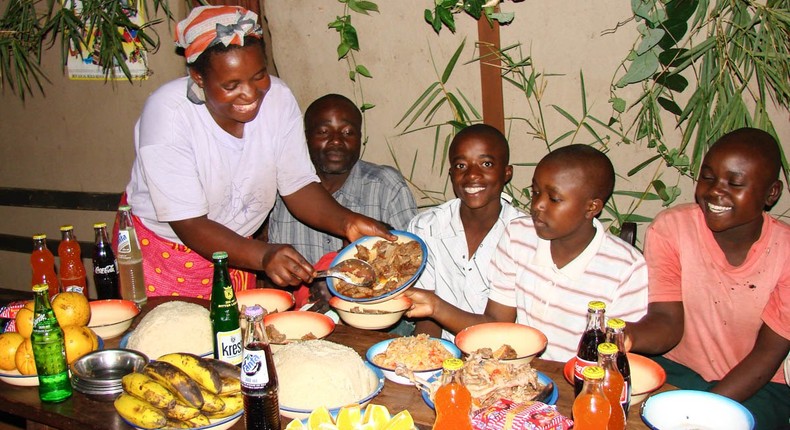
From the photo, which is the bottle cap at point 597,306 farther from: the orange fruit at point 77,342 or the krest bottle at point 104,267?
the krest bottle at point 104,267

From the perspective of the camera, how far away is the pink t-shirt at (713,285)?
2742 millimetres

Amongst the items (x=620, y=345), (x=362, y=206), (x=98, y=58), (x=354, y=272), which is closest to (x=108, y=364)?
(x=354, y=272)

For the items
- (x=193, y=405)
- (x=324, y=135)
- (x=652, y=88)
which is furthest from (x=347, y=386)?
(x=652, y=88)

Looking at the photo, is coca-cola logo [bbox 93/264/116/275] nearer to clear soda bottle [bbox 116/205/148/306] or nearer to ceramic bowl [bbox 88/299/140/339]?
clear soda bottle [bbox 116/205/148/306]

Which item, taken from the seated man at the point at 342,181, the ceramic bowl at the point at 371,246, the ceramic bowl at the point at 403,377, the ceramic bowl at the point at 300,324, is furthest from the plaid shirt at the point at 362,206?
the ceramic bowl at the point at 403,377

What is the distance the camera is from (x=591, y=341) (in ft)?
6.41

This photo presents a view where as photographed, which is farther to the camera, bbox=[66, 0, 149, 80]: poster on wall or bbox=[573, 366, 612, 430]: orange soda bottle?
bbox=[66, 0, 149, 80]: poster on wall

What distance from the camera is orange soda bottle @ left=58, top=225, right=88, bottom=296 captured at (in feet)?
9.51

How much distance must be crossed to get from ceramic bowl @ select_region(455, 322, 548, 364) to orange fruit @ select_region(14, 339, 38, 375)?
53.4 inches

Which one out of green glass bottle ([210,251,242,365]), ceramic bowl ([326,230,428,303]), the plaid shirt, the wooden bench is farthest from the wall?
green glass bottle ([210,251,242,365])

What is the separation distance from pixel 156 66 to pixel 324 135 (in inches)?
70.7

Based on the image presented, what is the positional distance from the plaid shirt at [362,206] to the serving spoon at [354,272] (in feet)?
3.50

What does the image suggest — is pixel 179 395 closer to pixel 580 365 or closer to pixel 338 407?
pixel 338 407

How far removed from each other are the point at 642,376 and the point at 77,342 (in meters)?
1.77
